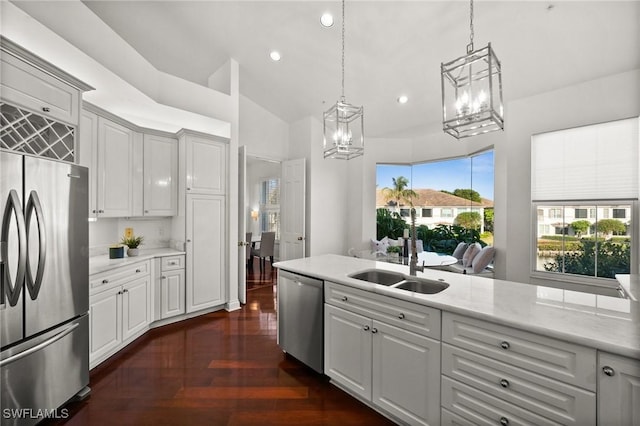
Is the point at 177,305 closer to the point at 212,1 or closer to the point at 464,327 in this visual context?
the point at 464,327

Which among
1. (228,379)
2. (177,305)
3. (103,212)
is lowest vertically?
(228,379)

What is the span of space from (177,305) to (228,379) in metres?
1.60

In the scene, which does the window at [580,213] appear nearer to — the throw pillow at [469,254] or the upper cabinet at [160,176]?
the throw pillow at [469,254]

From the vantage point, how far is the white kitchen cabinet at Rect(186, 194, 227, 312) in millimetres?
3643

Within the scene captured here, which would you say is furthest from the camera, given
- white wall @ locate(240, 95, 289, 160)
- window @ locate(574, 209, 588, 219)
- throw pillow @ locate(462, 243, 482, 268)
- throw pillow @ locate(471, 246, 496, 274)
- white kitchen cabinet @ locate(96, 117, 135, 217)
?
white wall @ locate(240, 95, 289, 160)

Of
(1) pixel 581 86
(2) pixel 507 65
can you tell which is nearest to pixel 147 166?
(2) pixel 507 65

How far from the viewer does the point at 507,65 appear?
3.39 meters

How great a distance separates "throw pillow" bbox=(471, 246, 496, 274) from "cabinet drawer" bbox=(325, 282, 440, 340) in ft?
10.1

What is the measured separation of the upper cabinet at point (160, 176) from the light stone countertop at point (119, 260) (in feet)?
1.65

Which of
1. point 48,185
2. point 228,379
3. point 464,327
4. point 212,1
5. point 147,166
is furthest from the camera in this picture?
point 147,166

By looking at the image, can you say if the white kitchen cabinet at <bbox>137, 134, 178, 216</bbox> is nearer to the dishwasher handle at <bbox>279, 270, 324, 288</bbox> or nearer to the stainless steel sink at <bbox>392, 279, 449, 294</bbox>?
the dishwasher handle at <bbox>279, 270, 324, 288</bbox>

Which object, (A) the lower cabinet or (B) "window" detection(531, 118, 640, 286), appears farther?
(B) "window" detection(531, 118, 640, 286)

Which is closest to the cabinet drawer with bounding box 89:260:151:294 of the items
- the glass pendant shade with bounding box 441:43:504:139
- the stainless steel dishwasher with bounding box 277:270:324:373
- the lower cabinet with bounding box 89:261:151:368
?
the lower cabinet with bounding box 89:261:151:368

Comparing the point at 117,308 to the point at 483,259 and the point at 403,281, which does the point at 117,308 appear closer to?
the point at 403,281
